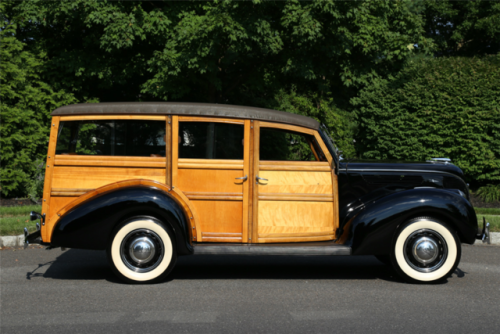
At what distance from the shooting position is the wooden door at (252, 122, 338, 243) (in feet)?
19.0

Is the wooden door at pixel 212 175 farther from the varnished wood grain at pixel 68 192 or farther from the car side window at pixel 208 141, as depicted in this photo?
the varnished wood grain at pixel 68 192

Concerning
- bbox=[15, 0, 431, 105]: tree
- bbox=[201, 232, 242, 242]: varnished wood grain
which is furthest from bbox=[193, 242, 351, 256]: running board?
bbox=[15, 0, 431, 105]: tree

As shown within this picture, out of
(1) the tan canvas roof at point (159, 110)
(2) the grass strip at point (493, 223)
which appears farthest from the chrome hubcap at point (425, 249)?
(2) the grass strip at point (493, 223)

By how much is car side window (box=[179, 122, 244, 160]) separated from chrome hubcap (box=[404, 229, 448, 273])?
214 cm

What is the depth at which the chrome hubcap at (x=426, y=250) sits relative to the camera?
559cm

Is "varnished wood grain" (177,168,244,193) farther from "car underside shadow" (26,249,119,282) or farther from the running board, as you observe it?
"car underside shadow" (26,249,119,282)

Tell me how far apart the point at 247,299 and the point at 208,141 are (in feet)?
5.97

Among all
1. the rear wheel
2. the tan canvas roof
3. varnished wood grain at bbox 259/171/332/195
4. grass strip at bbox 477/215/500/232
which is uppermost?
the tan canvas roof

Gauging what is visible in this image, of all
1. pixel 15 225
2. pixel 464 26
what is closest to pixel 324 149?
pixel 15 225

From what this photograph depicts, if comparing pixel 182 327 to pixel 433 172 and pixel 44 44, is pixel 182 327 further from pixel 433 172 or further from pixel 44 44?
pixel 44 44

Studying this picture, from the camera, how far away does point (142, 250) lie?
550cm

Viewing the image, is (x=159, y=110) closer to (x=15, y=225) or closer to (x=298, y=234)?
(x=298, y=234)

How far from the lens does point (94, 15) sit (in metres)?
10.8

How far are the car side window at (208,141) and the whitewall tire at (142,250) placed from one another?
881 millimetres
